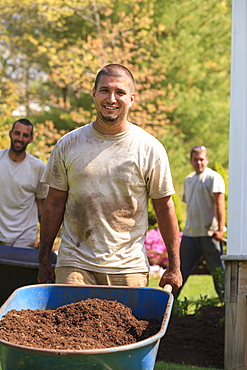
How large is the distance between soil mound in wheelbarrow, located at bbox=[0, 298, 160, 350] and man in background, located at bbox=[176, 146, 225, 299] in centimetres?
519

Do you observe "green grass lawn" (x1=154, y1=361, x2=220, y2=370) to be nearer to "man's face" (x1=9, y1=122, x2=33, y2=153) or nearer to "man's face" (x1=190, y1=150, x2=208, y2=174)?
"man's face" (x1=9, y1=122, x2=33, y2=153)

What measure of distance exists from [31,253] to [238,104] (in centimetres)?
218

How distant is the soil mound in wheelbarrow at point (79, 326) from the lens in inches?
94.7

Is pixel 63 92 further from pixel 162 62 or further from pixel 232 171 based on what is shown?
pixel 232 171

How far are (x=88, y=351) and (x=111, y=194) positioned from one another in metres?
1.47

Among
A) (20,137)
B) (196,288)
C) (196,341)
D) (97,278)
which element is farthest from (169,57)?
(97,278)

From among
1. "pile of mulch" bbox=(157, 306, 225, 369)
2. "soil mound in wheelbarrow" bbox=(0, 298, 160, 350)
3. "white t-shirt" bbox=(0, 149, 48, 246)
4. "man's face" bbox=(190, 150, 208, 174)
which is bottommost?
"pile of mulch" bbox=(157, 306, 225, 369)

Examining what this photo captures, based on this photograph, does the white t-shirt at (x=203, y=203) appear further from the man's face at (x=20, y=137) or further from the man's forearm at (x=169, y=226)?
the man's forearm at (x=169, y=226)

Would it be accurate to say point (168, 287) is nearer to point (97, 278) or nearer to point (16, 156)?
point (97, 278)

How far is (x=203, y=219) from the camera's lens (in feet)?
26.9

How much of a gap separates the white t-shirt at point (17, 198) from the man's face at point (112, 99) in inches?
104

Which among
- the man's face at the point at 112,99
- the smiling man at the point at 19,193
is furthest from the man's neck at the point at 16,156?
the man's face at the point at 112,99

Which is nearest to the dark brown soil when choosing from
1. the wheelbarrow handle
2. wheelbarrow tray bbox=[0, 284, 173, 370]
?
wheelbarrow tray bbox=[0, 284, 173, 370]

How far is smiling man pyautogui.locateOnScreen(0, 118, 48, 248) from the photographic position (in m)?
6.02
